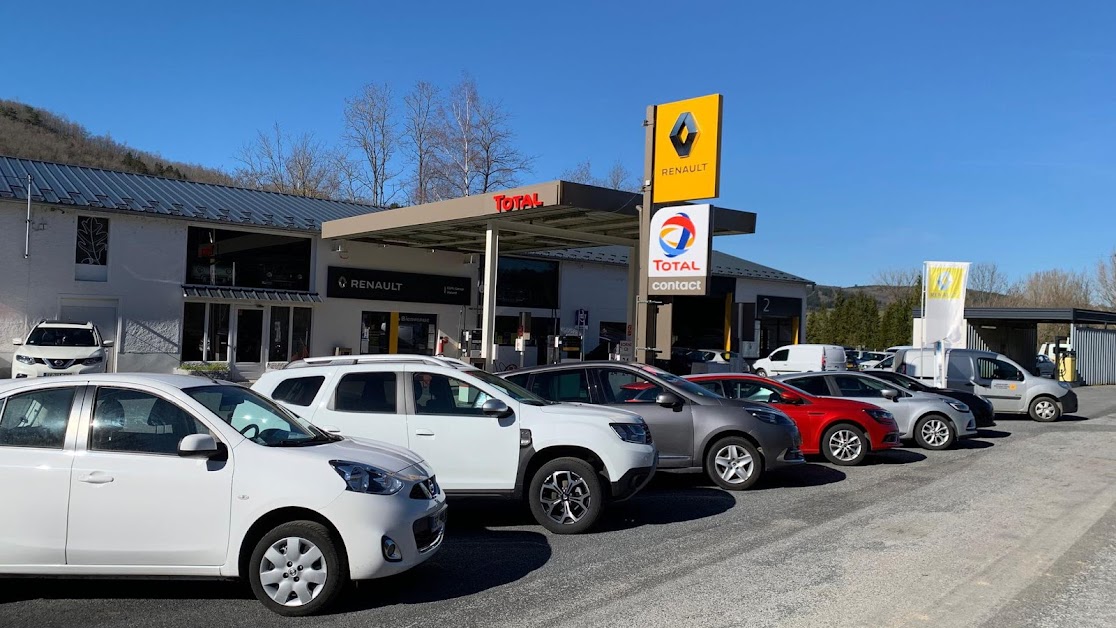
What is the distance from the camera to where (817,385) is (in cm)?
1428

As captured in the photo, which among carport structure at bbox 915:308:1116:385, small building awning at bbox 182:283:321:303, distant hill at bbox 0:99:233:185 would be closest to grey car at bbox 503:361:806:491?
small building awning at bbox 182:283:321:303

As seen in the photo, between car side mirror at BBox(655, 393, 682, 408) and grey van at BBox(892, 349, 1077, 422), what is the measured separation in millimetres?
13266

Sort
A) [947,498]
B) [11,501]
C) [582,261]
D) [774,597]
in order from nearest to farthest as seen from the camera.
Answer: [11,501] < [774,597] < [947,498] < [582,261]

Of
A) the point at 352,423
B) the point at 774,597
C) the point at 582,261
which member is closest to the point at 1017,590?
the point at 774,597

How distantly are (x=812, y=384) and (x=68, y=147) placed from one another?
89171mm

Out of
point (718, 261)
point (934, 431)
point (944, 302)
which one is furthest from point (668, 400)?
point (718, 261)

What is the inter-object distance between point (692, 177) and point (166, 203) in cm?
1643

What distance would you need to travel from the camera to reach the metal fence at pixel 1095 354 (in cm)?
3594

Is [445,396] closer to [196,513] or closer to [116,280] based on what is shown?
[196,513]

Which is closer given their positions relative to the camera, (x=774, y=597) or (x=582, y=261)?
(x=774, y=597)

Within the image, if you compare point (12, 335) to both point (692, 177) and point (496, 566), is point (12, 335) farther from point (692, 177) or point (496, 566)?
point (496, 566)

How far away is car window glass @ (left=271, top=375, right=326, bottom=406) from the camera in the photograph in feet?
27.1

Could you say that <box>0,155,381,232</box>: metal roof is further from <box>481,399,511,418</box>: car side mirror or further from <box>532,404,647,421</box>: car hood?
<box>532,404,647,421</box>: car hood

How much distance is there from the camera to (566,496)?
7.77 m
